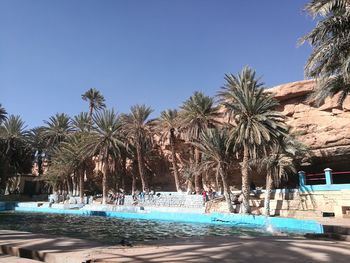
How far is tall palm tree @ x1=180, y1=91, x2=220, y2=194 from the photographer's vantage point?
3697 cm

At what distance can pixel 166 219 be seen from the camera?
26.6m

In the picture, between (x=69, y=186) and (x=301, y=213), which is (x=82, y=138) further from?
(x=301, y=213)

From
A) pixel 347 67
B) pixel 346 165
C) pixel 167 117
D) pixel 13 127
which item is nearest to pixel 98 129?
pixel 167 117

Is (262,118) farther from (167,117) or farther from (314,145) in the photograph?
(167,117)

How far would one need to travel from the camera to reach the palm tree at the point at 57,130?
177ft

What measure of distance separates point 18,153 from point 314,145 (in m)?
42.6

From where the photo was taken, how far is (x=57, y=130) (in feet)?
178

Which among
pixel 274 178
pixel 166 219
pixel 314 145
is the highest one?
pixel 314 145

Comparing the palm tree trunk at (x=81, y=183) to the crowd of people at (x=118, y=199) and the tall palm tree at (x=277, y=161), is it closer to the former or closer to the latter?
the crowd of people at (x=118, y=199)

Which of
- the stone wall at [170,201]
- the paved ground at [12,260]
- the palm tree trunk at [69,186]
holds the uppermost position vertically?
the palm tree trunk at [69,186]

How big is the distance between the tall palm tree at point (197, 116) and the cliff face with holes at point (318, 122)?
6.50 meters

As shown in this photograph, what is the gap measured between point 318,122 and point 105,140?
22.9 m

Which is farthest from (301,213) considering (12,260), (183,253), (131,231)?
(12,260)

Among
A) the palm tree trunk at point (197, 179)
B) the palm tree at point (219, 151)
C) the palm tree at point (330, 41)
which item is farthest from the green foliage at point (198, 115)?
the palm tree at point (330, 41)
